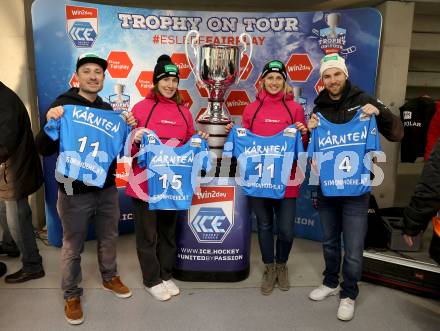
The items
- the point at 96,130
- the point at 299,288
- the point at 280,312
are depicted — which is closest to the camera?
the point at 96,130

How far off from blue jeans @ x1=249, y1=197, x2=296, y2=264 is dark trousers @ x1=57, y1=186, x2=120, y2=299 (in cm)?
94

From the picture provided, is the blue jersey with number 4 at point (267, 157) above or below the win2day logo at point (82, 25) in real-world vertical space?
below

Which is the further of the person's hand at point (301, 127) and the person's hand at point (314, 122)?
the person's hand at point (301, 127)

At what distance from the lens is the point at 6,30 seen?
3248 millimetres

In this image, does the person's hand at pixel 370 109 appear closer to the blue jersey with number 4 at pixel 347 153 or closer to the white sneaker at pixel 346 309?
the blue jersey with number 4 at pixel 347 153

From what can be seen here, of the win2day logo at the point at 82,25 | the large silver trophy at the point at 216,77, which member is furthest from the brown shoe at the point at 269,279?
the win2day logo at the point at 82,25

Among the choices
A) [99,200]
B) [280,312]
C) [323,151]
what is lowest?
[280,312]

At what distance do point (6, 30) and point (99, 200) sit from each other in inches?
78.6

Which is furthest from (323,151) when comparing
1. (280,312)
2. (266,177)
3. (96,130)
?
(96,130)

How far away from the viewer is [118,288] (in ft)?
8.35

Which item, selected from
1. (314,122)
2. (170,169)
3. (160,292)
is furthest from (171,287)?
(314,122)

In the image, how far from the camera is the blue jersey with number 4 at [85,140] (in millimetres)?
2082

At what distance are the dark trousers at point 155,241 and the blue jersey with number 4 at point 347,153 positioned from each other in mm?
1015

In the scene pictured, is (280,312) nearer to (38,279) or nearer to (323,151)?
(323,151)
